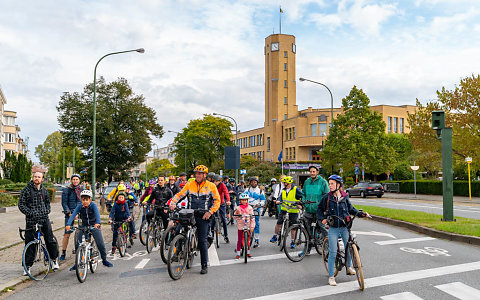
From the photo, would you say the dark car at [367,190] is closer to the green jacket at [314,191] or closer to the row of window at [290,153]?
the green jacket at [314,191]

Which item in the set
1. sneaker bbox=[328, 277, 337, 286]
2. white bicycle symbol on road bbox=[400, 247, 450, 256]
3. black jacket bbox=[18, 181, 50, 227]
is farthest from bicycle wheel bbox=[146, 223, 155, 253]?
white bicycle symbol on road bbox=[400, 247, 450, 256]

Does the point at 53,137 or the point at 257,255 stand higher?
the point at 53,137

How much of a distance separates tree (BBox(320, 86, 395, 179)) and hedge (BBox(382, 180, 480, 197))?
9.93 ft

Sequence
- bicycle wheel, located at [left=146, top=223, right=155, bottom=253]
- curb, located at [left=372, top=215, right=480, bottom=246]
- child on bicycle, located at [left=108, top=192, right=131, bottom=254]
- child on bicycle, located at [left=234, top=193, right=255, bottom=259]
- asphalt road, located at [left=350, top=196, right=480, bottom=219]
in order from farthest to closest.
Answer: asphalt road, located at [left=350, top=196, right=480, bottom=219]
curb, located at [left=372, top=215, right=480, bottom=246]
bicycle wheel, located at [left=146, top=223, right=155, bottom=253]
child on bicycle, located at [left=108, top=192, right=131, bottom=254]
child on bicycle, located at [left=234, top=193, right=255, bottom=259]

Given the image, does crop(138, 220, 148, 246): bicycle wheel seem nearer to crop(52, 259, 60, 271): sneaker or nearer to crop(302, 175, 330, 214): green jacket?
crop(52, 259, 60, 271): sneaker

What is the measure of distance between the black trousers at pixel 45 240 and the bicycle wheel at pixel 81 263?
967 millimetres

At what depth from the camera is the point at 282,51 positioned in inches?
3435

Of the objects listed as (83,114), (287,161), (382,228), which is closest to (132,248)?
(382,228)

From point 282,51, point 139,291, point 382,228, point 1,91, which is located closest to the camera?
point 139,291

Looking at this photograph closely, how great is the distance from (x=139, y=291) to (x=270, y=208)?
13.1m

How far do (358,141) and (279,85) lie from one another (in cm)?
4453

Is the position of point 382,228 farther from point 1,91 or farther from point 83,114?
point 1,91

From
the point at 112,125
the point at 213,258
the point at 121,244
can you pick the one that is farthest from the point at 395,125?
the point at 121,244

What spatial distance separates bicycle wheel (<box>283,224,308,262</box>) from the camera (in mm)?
8719
